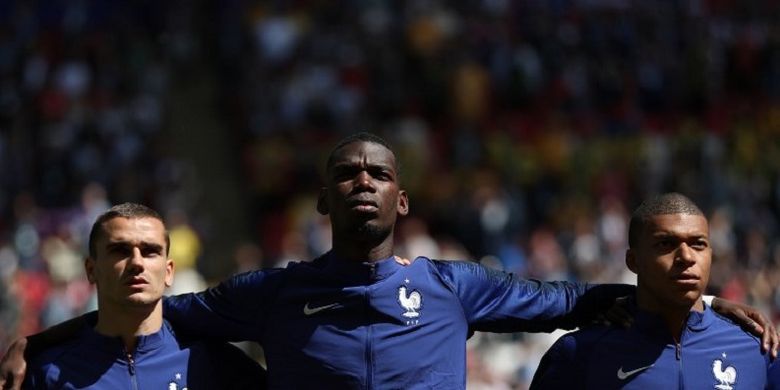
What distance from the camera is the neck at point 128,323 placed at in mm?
7016

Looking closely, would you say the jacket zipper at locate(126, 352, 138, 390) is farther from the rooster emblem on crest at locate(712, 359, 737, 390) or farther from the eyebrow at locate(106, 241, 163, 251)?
the rooster emblem on crest at locate(712, 359, 737, 390)

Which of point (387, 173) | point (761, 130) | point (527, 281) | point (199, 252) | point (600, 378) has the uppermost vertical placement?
point (761, 130)

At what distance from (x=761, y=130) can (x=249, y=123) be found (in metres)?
6.65

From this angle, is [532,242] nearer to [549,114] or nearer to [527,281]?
[549,114]

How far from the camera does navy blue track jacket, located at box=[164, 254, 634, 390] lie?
6.75 meters

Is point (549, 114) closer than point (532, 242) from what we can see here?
No

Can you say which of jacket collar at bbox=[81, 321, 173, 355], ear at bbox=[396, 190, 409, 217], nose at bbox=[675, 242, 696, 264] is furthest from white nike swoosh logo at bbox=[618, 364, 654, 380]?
jacket collar at bbox=[81, 321, 173, 355]

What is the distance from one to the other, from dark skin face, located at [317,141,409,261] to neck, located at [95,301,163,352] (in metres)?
0.88

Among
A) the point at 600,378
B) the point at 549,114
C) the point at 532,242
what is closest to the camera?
the point at 600,378

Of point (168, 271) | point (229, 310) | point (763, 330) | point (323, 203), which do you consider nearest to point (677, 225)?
point (763, 330)

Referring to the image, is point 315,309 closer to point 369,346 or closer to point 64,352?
point 369,346

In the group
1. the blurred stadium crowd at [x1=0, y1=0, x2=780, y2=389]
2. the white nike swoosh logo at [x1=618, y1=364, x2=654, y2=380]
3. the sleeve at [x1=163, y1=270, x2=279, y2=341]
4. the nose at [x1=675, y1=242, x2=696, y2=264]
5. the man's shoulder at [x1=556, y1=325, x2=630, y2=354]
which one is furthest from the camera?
the blurred stadium crowd at [x1=0, y1=0, x2=780, y2=389]

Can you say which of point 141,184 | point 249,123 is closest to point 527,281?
point 141,184

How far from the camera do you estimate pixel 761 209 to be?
18.2m
